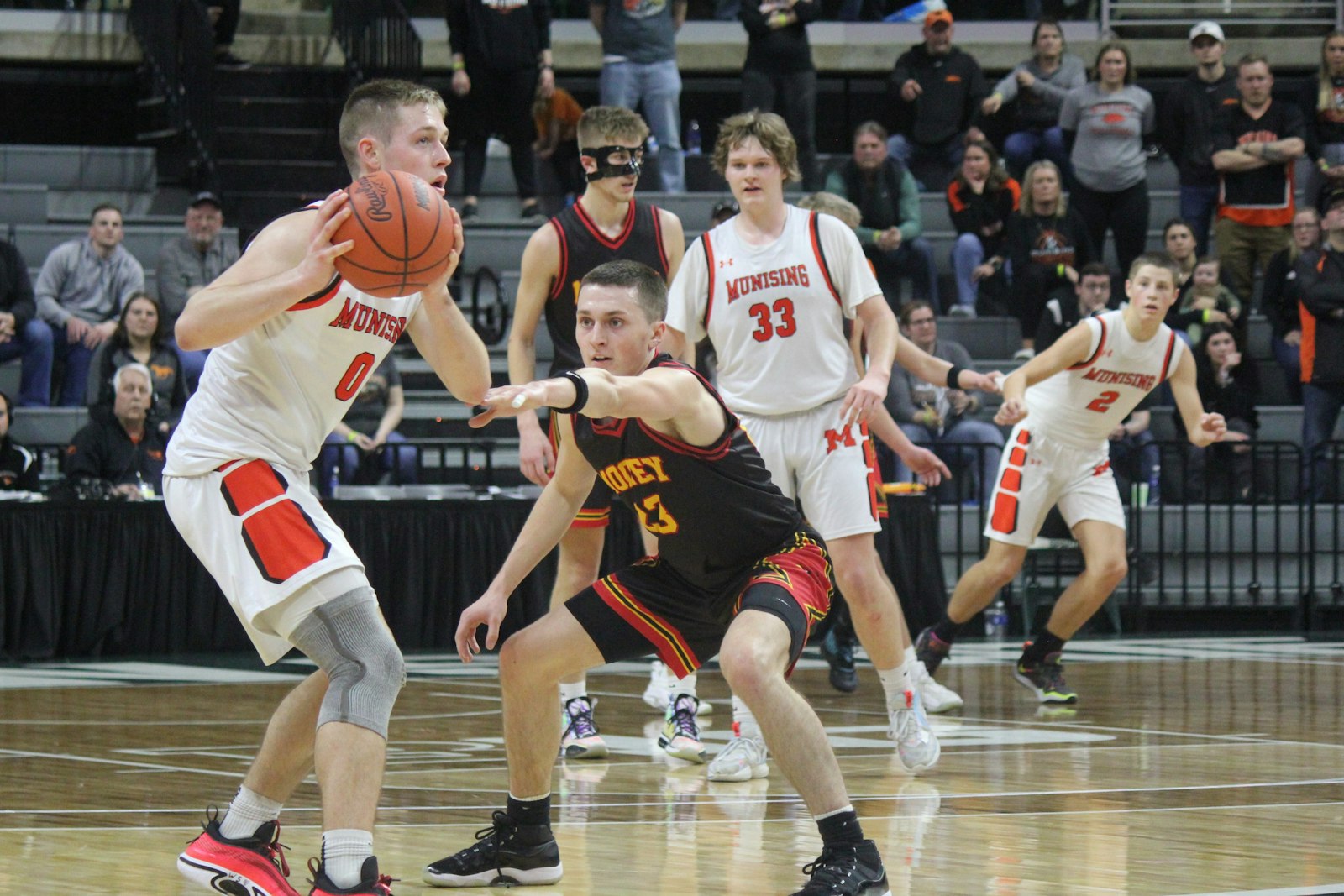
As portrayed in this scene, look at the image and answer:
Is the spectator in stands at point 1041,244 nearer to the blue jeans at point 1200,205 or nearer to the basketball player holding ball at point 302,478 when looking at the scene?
the blue jeans at point 1200,205

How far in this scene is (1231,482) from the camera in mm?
12648

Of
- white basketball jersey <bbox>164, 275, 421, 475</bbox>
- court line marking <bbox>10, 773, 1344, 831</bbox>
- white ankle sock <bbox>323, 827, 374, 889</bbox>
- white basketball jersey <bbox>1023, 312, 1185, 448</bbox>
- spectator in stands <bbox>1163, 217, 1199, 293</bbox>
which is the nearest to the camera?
white ankle sock <bbox>323, 827, 374, 889</bbox>

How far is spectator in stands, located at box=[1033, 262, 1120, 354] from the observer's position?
12.6 m

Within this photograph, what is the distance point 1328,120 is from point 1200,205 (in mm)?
1329

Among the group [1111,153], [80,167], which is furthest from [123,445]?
[1111,153]

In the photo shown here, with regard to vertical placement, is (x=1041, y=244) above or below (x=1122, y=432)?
above

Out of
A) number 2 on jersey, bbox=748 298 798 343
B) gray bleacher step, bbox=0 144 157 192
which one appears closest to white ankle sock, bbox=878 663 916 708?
number 2 on jersey, bbox=748 298 798 343

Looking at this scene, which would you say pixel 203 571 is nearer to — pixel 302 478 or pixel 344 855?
pixel 302 478

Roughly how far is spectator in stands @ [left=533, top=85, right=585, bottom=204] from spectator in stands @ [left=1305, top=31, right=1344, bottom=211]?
19.8 feet

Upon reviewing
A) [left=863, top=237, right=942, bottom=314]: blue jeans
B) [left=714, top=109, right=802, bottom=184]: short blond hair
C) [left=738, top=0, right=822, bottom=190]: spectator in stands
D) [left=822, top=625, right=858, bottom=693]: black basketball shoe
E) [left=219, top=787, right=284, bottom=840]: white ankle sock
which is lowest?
[left=822, top=625, right=858, bottom=693]: black basketball shoe

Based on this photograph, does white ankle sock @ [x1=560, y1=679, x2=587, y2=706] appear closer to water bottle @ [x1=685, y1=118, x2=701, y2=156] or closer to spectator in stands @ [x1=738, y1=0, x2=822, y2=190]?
spectator in stands @ [x1=738, y1=0, x2=822, y2=190]

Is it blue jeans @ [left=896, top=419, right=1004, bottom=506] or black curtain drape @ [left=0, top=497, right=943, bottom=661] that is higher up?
blue jeans @ [left=896, top=419, right=1004, bottom=506]

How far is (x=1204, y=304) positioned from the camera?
13.6m

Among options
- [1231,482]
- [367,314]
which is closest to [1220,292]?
[1231,482]
